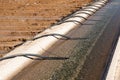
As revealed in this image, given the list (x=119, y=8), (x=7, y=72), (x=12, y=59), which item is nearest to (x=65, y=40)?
(x=12, y=59)

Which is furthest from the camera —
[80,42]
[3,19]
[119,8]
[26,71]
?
[119,8]

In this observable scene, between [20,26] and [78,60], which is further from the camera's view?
[20,26]

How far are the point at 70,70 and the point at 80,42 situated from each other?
241cm

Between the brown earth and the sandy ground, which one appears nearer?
the sandy ground

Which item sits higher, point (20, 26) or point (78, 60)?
point (78, 60)

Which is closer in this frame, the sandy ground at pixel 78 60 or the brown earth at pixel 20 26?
the sandy ground at pixel 78 60

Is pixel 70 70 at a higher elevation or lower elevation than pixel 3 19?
higher

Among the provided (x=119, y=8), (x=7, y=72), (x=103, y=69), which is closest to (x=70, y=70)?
(x=103, y=69)

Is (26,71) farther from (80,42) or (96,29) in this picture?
(96,29)

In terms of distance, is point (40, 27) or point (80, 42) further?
point (40, 27)

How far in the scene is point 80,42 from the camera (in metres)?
8.66

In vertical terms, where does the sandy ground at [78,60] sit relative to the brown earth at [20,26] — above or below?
above

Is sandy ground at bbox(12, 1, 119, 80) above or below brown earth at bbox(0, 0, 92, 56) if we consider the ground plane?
above

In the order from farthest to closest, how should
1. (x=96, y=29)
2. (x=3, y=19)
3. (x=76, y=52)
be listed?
1. (x=3, y=19)
2. (x=96, y=29)
3. (x=76, y=52)
